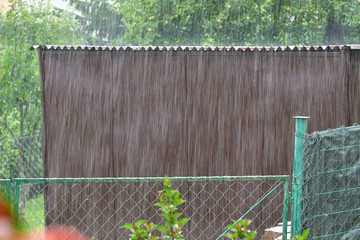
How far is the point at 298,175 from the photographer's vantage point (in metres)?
3.17

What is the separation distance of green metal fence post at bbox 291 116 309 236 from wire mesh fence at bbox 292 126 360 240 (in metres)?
0.01

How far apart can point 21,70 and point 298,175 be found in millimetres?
13786

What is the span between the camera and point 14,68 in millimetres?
15180

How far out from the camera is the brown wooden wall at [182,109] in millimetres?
6699

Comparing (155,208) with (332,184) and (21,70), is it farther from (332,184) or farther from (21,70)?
(21,70)

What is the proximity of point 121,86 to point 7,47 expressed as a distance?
991 cm

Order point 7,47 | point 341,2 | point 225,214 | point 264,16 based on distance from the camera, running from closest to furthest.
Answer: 1. point 225,214
2. point 7,47
3. point 341,2
4. point 264,16

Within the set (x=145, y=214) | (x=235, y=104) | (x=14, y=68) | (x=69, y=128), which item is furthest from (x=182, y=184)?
(x=14, y=68)

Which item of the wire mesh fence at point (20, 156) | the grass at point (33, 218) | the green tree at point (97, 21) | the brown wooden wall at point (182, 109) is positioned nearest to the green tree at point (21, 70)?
the wire mesh fence at point (20, 156)

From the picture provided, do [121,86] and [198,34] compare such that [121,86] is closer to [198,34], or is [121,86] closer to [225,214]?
[225,214]

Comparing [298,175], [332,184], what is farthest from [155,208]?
[298,175]

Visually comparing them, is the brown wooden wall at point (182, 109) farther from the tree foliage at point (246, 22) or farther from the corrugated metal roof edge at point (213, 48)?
the tree foliage at point (246, 22)

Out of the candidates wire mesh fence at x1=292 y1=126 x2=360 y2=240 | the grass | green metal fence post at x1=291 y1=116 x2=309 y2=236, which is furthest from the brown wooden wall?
green metal fence post at x1=291 y1=116 x2=309 y2=236

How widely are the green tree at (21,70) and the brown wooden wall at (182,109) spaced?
835cm
